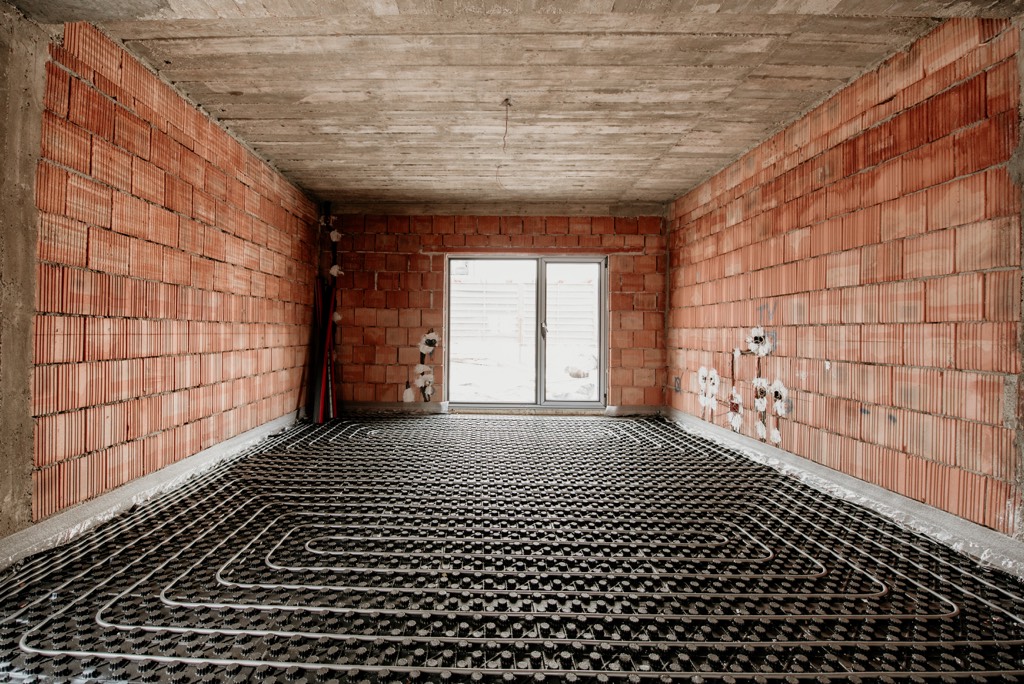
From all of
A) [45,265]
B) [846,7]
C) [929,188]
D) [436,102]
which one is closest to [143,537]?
[45,265]

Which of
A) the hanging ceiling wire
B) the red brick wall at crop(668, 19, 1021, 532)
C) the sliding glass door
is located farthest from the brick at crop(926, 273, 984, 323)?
the sliding glass door

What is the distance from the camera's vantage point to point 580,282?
603cm

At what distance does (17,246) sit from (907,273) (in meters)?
3.96

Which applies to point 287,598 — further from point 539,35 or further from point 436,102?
point 436,102

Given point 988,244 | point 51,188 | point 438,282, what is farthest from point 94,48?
point 988,244

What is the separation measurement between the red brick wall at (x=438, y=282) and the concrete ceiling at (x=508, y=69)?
1.27 m

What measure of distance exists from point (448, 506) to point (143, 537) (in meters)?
1.34

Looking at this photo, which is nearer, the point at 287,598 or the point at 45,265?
the point at 287,598

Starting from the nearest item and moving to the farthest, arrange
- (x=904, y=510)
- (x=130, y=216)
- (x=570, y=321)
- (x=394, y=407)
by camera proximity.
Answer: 1. (x=904, y=510)
2. (x=130, y=216)
3. (x=394, y=407)
4. (x=570, y=321)

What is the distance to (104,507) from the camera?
2.53 meters

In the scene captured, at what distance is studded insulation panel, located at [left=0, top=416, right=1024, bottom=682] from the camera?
143 cm

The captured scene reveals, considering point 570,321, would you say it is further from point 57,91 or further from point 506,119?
point 57,91

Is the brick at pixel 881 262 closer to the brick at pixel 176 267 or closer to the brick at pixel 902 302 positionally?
the brick at pixel 902 302

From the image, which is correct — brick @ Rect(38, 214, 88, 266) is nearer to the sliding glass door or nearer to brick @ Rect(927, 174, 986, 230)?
the sliding glass door
